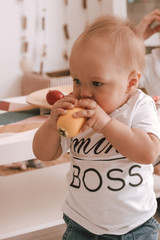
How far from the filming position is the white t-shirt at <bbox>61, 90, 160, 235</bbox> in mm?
721

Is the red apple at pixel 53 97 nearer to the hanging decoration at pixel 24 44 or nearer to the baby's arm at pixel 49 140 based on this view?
the baby's arm at pixel 49 140

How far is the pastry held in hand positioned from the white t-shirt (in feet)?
0.38

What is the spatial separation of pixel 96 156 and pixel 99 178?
1.8 inches

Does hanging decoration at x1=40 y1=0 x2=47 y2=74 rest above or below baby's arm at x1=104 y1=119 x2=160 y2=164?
below

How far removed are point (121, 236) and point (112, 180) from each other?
13cm

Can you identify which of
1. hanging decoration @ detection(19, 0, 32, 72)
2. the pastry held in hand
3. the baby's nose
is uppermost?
the baby's nose

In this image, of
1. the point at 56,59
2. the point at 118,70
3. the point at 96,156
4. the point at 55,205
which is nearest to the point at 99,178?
the point at 96,156

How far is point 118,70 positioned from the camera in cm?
67

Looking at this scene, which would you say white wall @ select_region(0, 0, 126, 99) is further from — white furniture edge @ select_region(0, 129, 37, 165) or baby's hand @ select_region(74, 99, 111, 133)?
baby's hand @ select_region(74, 99, 111, 133)

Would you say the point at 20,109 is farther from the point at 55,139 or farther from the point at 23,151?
the point at 55,139

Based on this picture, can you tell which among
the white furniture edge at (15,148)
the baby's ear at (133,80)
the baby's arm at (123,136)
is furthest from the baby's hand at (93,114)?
the white furniture edge at (15,148)

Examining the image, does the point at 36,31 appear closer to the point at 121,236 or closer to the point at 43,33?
the point at 43,33

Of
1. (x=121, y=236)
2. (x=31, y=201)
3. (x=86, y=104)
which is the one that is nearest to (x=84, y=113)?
(x=86, y=104)

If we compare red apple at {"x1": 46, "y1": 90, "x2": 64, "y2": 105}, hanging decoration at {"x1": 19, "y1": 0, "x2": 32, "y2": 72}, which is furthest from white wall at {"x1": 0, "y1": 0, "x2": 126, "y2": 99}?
red apple at {"x1": 46, "y1": 90, "x2": 64, "y2": 105}
